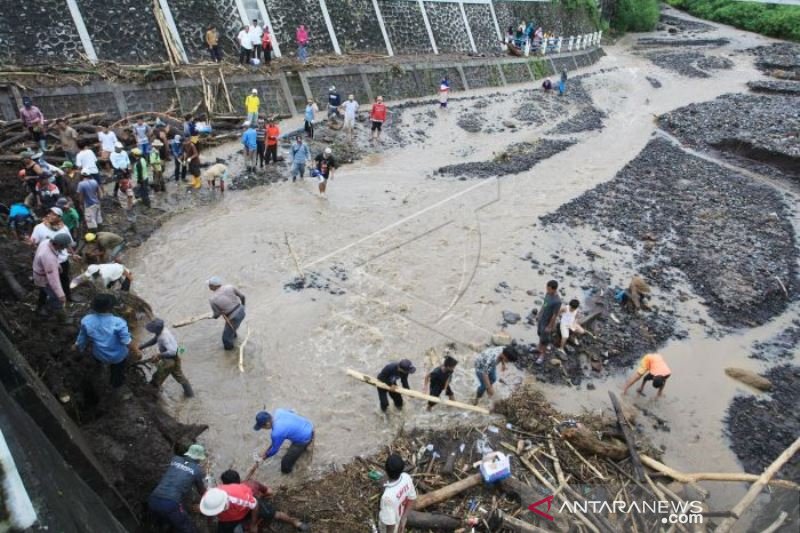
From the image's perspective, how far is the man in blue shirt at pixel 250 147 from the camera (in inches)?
670

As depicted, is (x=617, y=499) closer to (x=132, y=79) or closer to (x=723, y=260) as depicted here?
(x=723, y=260)

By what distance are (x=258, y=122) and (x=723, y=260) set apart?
16700 mm

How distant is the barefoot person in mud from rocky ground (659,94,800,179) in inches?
737

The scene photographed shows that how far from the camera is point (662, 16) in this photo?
63594 mm

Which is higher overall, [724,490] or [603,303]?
[603,303]

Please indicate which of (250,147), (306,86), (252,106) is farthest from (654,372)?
(306,86)

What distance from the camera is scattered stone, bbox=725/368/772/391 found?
11.0 meters

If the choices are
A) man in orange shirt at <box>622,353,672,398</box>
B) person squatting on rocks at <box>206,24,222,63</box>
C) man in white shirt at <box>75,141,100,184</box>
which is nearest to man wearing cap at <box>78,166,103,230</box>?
man in white shirt at <box>75,141,100,184</box>

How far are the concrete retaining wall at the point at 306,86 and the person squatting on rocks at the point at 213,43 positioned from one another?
5.53 feet

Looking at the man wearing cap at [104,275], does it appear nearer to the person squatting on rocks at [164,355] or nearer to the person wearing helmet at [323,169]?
the person squatting on rocks at [164,355]

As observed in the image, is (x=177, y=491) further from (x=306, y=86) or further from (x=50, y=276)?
(x=306, y=86)

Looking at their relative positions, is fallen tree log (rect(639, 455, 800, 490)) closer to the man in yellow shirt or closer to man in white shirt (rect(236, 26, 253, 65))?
the man in yellow shirt

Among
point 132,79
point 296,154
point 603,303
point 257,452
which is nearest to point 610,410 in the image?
point 603,303

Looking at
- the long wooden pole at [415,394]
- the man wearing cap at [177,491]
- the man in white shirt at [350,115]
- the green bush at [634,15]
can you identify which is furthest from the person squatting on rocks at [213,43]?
the green bush at [634,15]
